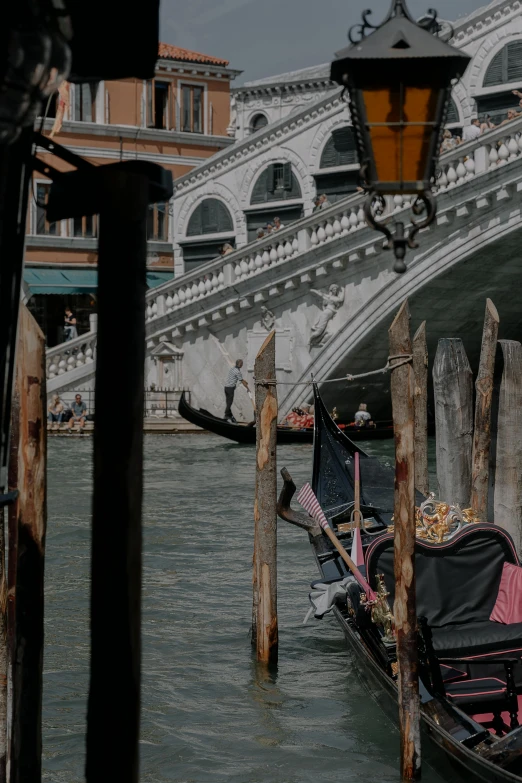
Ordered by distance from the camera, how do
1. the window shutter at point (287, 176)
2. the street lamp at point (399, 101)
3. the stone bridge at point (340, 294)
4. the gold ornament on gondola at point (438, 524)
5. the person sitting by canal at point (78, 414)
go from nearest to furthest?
the street lamp at point (399, 101), the gold ornament on gondola at point (438, 524), the stone bridge at point (340, 294), the person sitting by canal at point (78, 414), the window shutter at point (287, 176)

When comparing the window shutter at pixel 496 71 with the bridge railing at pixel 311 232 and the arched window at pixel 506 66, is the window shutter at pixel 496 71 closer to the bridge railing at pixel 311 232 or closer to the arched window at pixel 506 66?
the arched window at pixel 506 66

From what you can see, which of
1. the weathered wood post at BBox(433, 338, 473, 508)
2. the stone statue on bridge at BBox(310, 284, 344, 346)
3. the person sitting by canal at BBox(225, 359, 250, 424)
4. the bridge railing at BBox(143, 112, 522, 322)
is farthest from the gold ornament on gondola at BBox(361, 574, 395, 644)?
the person sitting by canal at BBox(225, 359, 250, 424)

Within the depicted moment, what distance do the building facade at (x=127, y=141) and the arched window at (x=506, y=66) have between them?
417 centimetres

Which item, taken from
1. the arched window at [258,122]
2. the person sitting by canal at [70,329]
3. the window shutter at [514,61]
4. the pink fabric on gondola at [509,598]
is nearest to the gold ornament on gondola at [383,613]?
the pink fabric on gondola at [509,598]

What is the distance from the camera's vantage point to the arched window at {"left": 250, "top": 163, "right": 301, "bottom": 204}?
1441 cm

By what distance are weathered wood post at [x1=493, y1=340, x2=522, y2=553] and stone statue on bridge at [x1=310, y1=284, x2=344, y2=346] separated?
6.28 meters

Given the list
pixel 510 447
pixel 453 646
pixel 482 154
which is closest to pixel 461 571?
pixel 453 646

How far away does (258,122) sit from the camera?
18484 mm

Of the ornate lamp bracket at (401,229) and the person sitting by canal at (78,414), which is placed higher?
the ornate lamp bracket at (401,229)

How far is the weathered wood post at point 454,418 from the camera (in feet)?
18.0

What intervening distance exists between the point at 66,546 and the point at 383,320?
204 inches

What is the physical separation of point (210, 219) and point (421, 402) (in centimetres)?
979

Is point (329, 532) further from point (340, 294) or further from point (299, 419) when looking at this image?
point (299, 419)

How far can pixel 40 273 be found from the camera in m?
14.8
